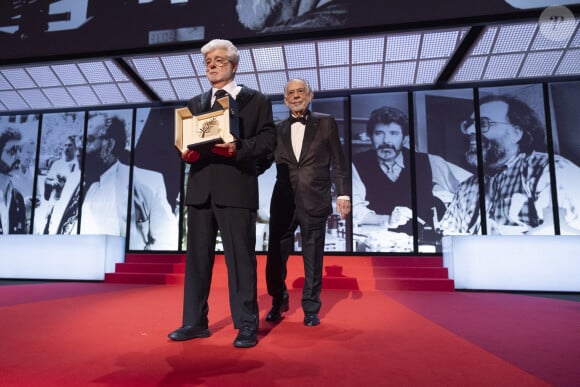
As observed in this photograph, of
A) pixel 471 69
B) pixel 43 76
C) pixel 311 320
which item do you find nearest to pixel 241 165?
pixel 311 320

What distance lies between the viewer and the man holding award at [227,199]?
185cm

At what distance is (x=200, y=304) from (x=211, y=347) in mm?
256

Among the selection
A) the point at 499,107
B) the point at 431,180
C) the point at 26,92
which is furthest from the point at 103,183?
the point at 499,107

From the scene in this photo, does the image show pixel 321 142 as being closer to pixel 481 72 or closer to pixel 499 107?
pixel 481 72

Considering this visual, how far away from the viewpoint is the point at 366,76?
643 centimetres

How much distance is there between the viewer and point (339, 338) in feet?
6.59

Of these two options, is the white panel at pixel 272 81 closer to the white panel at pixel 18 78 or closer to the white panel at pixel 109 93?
A: the white panel at pixel 109 93

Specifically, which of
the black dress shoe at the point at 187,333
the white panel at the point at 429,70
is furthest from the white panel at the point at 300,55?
the black dress shoe at the point at 187,333

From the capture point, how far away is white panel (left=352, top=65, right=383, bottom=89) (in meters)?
6.21

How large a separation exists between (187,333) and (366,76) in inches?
217

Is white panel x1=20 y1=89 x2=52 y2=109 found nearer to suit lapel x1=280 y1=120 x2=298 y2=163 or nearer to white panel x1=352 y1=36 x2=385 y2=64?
white panel x1=352 y1=36 x2=385 y2=64

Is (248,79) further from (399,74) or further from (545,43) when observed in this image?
(545,43)

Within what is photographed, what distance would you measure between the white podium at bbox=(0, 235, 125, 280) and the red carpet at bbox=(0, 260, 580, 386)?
9.81 feet

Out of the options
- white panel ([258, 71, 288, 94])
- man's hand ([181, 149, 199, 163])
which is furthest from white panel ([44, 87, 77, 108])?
man's hand ([181, 149, 199, 163])
